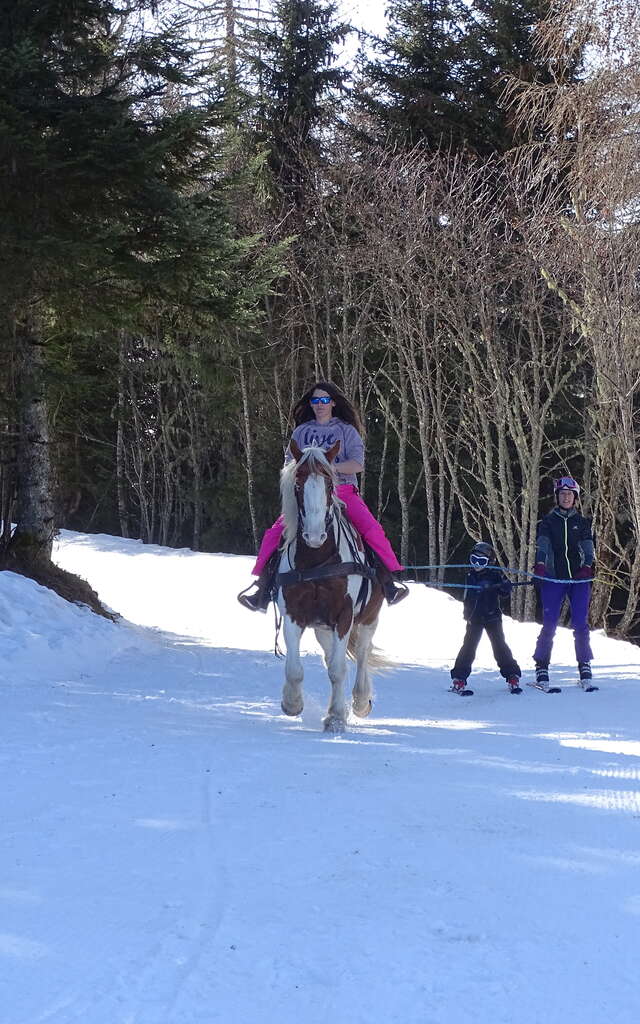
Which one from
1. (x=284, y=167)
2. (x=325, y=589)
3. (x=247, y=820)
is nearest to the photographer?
(x=247, y=820)

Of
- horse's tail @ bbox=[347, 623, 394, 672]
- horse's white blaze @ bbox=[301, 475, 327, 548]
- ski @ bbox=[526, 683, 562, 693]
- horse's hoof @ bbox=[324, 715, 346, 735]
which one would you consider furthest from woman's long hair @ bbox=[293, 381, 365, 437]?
ski @ bbox=[526, 683, 562, 693]

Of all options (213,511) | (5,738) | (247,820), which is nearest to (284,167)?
(213,511)

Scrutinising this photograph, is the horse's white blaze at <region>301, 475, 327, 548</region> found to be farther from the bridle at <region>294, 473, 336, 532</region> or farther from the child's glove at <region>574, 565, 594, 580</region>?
the child's glove at <region>574, 565, 594, 580</region>

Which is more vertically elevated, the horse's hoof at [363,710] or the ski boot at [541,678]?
the ski boot at [541,678]

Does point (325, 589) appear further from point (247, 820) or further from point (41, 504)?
point (41, 504)

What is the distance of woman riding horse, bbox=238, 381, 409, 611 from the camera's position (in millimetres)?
8180

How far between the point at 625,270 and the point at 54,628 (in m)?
9.53

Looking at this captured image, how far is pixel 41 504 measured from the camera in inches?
539

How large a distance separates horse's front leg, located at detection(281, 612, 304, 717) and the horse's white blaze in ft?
2.71

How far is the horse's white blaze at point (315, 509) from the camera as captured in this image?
7.19 metres

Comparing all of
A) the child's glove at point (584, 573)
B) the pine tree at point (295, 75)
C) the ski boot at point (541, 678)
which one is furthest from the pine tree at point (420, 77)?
the ski boot at point (541, 678)

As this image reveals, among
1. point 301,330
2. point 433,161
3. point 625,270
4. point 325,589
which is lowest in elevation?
point 325,589

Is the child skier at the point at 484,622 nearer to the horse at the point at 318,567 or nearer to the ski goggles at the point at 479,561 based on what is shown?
the ski goggles at the point at 479,561

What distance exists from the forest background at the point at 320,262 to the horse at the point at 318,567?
549 centimetres
